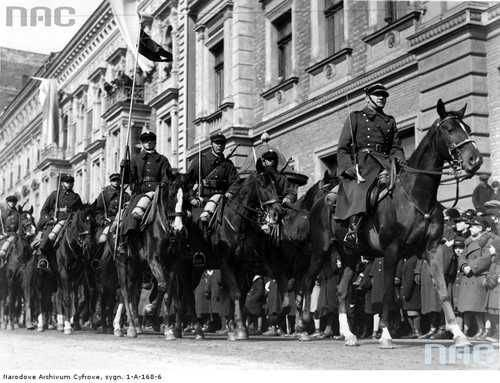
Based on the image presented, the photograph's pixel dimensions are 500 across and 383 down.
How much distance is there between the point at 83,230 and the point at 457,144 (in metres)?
8.50

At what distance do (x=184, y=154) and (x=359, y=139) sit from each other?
18936 mm

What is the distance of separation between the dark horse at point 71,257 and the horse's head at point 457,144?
26.7 ft

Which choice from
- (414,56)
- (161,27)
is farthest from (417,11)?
(161,27)

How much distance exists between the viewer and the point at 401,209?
9289 millimetres

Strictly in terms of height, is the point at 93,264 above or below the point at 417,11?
below

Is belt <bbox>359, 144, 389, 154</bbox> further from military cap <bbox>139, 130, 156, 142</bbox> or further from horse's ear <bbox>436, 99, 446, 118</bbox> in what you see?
military cap <bbox>139, 130, 156, 142</bbox>

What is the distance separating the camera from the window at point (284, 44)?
23.2 m

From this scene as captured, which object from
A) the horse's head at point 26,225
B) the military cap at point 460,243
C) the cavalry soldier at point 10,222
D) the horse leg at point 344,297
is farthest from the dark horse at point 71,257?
the military cap at point 460,243

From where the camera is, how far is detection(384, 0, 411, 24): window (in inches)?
693

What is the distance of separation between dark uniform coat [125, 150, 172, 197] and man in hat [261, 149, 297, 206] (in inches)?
62.1

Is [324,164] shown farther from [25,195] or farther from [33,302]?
[25,195]

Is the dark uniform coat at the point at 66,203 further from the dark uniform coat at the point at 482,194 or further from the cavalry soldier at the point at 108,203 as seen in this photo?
the dark uniform coat at the point at 482,194

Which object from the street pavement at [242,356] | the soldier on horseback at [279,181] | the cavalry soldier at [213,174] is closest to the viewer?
the street pavement at [242,356]

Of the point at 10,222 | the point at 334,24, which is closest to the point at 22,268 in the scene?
the point at 10,222
